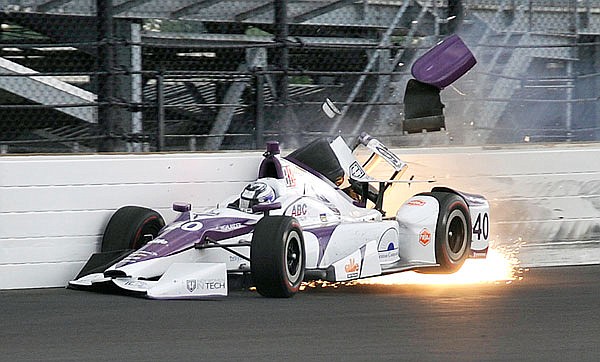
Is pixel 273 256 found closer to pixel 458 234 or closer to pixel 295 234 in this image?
pixel 295 234

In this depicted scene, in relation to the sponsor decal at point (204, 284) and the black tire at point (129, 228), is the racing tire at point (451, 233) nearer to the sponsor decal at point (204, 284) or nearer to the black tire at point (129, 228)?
the sponsor decal at point (204, 284)

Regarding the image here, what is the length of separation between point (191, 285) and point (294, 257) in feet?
1.92

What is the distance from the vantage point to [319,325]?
5.56 meters

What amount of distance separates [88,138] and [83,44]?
0.59m

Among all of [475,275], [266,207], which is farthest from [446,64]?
[266,207]

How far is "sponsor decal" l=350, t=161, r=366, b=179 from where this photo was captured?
24.9ft

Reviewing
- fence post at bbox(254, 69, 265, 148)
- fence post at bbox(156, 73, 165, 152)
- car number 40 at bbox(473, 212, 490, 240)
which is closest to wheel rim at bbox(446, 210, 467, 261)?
car number 40 at bbox(473, 212, 490, 240)

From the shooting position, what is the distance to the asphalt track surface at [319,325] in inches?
191

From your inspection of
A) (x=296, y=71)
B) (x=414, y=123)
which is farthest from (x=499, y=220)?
(x=296, y=71)

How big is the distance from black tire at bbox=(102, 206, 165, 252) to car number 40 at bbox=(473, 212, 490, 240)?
1.97m

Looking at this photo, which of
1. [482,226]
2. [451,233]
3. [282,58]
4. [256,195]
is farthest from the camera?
[282,58]

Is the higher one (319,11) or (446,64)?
(319,11)

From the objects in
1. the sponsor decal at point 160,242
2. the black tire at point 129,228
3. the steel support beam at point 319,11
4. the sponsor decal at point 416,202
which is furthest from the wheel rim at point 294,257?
the steel support beam at point 319,11

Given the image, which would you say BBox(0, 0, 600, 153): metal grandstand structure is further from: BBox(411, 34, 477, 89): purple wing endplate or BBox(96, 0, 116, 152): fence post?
BBox(411, 34, 477, 89): purple wing endplate
